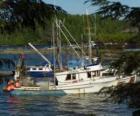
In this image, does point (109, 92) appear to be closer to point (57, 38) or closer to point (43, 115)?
point (43, 115)

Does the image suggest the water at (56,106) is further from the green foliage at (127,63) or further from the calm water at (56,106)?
the green foliage at (127,63)

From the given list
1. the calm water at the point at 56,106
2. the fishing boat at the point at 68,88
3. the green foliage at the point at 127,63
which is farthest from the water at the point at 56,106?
the green foliage at the point at 127,63

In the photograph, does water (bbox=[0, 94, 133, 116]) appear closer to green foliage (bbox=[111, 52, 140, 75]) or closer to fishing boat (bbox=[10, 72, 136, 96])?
fishing boat (bbox=[10, 72, 136, 96])

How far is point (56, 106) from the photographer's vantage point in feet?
131

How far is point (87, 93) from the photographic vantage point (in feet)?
158

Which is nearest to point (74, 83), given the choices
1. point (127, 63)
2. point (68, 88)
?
point (68, 88)

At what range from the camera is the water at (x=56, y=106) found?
112ft

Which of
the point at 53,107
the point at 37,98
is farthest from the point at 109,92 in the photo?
the point at 37,98

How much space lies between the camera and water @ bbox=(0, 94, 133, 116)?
34.1 m

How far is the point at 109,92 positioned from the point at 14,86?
41.9 meters

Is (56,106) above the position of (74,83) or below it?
below

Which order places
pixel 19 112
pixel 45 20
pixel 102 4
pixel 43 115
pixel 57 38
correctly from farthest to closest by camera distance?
1. pixel 57 38
2. pixel 19 112
3. pixel 43 115
4. pixel 102 4
5. pixel 45 20

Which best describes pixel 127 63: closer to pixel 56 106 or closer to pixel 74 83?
pixel 56 106

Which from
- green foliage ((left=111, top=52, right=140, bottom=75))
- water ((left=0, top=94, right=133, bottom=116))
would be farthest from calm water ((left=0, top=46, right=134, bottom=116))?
green foliage ((left=111, top=52, right=140, bottom=75))
